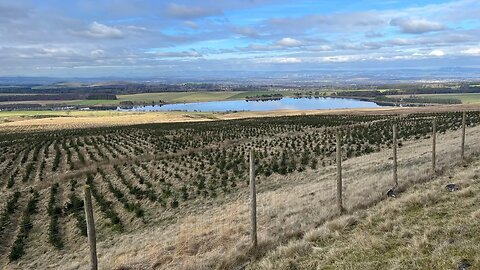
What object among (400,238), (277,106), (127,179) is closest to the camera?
(400,238)

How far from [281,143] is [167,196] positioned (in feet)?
53.4

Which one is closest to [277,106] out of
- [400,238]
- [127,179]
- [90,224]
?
[127,179]

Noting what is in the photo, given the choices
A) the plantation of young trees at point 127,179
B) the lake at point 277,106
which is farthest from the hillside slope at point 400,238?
the lake at point 277,106

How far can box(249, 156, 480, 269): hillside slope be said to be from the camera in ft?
20.8

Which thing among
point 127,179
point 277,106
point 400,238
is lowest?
A: point 277,106

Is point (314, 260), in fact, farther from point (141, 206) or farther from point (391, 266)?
point (141, 206)

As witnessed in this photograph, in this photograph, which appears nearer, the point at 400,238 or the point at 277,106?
the point at 400,238

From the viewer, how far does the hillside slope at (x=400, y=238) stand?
635 centimetres

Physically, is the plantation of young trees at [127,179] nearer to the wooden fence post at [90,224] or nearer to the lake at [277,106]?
the wooden fence post at [90,224]

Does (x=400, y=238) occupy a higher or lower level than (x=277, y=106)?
higher

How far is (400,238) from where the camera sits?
7.48m

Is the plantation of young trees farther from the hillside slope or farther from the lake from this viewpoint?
the lake

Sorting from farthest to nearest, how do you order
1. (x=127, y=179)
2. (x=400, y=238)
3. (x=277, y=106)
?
(x=277, y=106)
(x=127, y=179)
(x=400, y=238)

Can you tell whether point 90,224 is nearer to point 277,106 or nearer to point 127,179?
point 127,179
